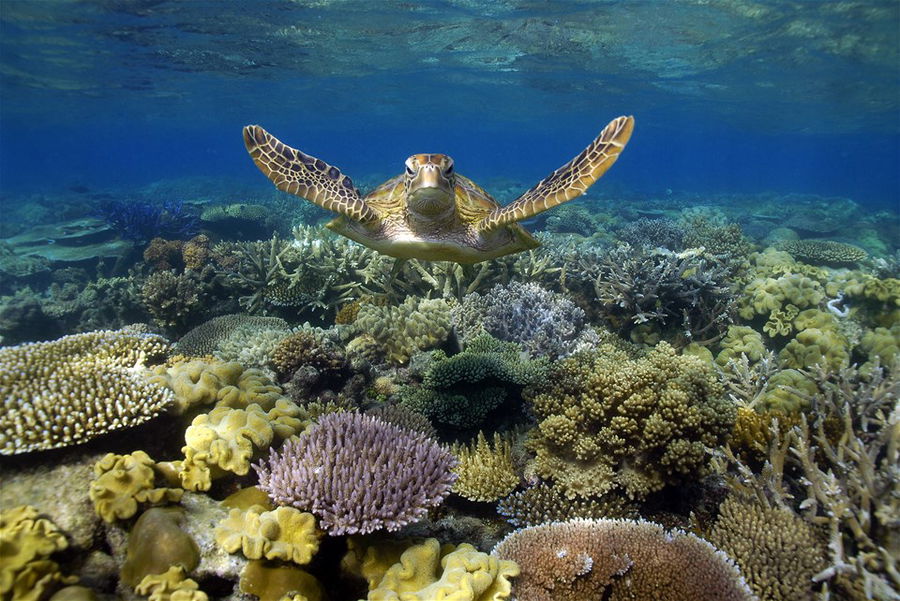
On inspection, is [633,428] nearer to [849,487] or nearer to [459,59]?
[849,487]

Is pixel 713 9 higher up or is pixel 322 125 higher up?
pixel 322 125

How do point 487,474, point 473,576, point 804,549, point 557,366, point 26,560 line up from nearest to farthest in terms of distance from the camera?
point 26,560 < point 473,576 < point 804,549 < point 487,474 < point 557,366

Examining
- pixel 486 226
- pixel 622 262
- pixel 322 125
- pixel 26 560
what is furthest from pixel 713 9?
pixel 322 125

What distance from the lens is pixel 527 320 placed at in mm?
6980

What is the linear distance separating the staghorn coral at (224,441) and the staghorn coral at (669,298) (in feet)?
18.9

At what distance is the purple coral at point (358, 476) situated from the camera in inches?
108

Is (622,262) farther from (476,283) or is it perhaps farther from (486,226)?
(486,226)

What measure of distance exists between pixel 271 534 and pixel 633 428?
10.1ft

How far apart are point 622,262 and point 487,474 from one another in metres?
5.51

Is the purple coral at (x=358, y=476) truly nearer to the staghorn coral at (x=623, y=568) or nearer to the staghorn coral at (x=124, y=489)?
the staghorn coral at (x=124, y=489)

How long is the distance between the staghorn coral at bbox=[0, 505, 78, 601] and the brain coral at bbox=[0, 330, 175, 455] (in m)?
0.52

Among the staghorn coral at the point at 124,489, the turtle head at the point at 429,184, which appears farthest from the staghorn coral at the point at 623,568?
the turtle head at the point at 429,184

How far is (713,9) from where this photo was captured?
21844mm

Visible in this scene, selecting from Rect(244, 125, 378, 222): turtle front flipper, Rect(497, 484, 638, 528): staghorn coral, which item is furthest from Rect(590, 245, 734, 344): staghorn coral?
Rect(244, 125, 378, 222): turtle front flipper
